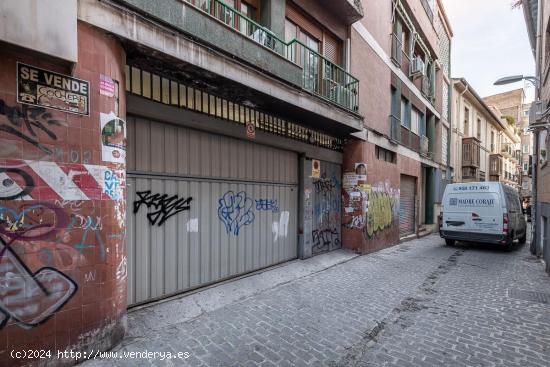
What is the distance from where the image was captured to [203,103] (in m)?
5.05

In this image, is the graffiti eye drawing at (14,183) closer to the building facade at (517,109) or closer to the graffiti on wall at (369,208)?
the graffiti on wall at (369,208)

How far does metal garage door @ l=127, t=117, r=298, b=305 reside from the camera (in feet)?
14.1

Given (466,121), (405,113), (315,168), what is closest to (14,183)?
(315,168)

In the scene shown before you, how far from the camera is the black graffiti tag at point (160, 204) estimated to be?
4.33 m

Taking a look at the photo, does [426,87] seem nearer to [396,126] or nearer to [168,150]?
[396,126]

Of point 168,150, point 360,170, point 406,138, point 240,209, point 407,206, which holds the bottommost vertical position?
point 407,206

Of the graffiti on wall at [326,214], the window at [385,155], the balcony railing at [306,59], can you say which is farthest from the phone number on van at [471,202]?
the balcony railing at [306,59]

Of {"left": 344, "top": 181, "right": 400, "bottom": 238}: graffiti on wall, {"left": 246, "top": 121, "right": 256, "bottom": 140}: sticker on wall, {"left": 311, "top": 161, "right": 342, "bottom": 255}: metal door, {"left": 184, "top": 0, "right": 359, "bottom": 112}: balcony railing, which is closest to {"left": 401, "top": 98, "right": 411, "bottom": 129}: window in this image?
{"left": 344, "top": 181, "right": 400, "bottom": 238}: graffiti on wall

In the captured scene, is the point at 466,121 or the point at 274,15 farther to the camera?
the point at 466,121

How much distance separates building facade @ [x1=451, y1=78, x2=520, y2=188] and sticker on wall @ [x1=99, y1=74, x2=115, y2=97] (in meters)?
19.6

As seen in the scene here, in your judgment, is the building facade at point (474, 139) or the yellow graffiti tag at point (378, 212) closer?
the yellow graffiti tag at point (378, 212)

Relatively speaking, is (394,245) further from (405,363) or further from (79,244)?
(79,244)

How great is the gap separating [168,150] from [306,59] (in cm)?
386

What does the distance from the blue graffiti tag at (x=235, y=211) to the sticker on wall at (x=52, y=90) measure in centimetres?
279
